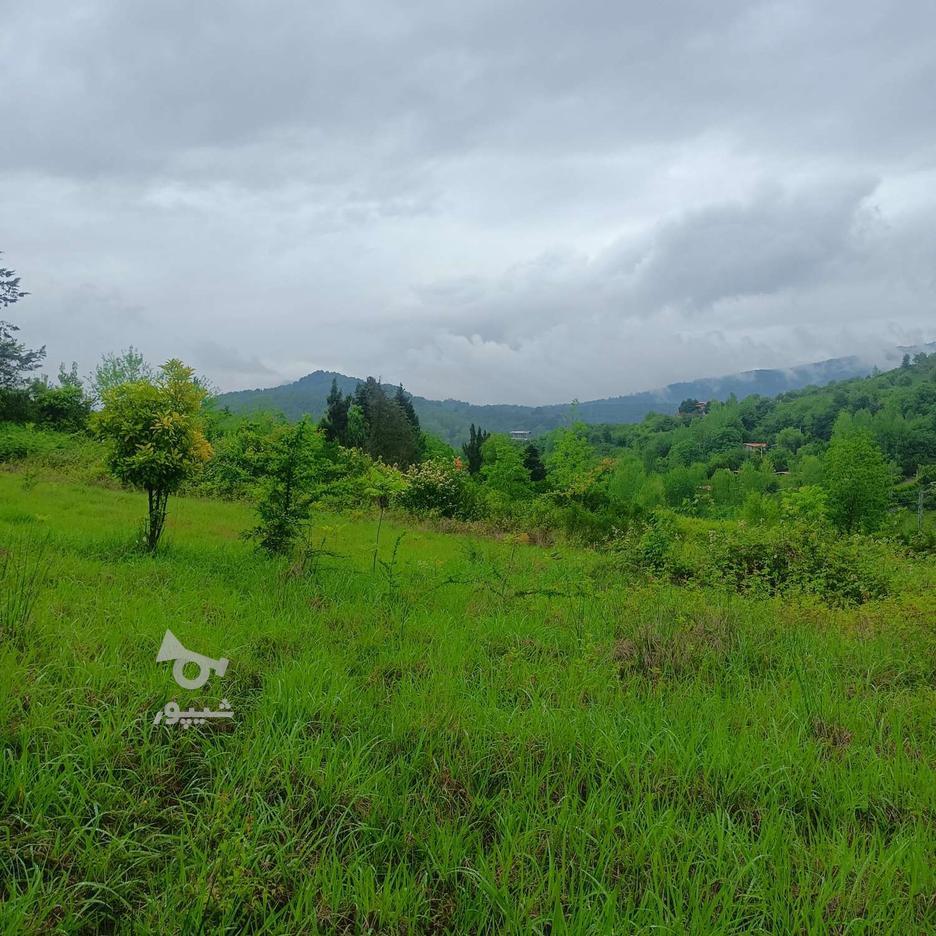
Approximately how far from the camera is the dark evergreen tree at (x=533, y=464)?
123 feet

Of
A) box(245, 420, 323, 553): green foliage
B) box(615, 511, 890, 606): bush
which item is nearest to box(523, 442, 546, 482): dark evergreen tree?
box(615, 511, 890, 606): bush

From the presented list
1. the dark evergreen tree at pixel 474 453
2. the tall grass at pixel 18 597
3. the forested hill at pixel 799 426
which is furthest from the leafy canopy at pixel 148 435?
the forested hill at pixel 799 426

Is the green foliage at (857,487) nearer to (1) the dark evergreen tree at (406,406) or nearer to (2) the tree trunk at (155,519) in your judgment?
(1) the dark evergreen tree at (406,406)

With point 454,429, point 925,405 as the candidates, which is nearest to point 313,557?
point 925,405

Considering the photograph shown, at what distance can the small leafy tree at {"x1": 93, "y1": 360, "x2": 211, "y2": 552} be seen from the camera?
6.98 m

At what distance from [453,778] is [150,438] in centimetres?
603

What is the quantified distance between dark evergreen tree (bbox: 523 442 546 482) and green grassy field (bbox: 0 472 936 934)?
3250 centimetres

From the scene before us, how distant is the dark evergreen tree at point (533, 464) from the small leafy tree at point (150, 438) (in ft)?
99.1

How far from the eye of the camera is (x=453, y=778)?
2.72 m

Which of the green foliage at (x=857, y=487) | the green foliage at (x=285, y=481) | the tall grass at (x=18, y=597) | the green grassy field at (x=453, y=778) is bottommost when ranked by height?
the green foliage at (x=857, y=487)

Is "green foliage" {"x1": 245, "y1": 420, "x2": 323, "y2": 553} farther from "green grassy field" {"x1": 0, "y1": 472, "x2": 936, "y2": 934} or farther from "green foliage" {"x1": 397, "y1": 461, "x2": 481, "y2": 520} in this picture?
"green foliage" {"x1": 397, "y1": 461, "x2": 481, "y2": 520}

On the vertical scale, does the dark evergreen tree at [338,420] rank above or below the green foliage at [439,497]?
above

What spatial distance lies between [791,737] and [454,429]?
14835 centimetres

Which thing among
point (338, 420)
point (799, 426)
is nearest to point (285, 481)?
point (338, 420)
